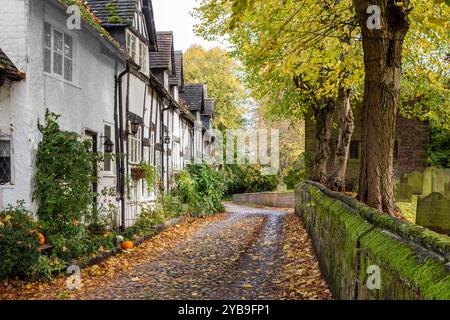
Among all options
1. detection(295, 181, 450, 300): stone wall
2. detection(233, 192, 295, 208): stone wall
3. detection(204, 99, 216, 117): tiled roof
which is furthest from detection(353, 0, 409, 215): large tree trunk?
detection(204, 99, 216, 117): tiled roof

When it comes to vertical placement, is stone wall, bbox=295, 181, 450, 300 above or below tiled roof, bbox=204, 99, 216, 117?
below

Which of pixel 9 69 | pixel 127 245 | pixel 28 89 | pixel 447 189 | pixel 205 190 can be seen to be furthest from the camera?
pixel 205 190

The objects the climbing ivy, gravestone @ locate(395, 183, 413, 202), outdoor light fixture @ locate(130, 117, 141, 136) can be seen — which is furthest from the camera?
gravestone @ locate(395, 183, 413, 202)

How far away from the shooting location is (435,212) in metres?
10.1

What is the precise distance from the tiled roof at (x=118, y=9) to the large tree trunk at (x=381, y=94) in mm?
9161

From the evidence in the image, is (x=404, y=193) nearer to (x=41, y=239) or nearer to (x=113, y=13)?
(x=113, y=13)

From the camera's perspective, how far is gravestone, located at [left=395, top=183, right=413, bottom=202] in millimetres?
17641

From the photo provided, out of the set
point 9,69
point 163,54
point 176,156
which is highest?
point 163,54

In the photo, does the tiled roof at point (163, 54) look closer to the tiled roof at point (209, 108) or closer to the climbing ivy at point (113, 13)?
the climbing ivy at point (113, 13)

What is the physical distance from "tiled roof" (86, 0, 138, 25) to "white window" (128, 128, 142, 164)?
12.4 ft

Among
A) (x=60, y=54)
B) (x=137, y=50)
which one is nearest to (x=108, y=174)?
(x=60, y=54)

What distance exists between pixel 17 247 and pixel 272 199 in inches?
1010

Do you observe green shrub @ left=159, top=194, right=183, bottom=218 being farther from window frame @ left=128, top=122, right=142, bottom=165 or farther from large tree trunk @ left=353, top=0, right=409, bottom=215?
large tree trunk @ left=353, top=0, right=409, bottom=215

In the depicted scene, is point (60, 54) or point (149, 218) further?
point (149, 218)
